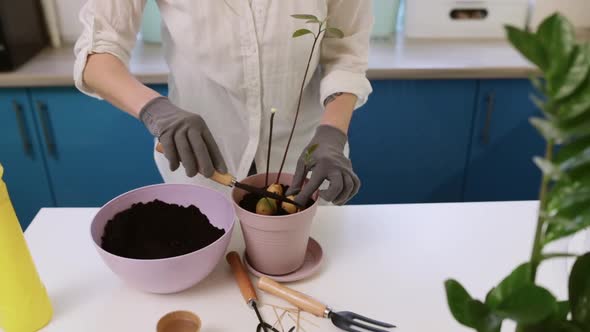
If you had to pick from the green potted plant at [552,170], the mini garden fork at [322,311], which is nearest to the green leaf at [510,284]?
the green potted plant at [552,170]

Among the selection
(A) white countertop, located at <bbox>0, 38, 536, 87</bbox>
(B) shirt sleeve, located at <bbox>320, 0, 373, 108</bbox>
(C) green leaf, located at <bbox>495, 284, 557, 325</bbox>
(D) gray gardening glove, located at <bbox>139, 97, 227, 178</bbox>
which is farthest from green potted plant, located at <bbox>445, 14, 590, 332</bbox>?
(A) white countertop, located at <bbox>0, 38, 536, 87</bbox>

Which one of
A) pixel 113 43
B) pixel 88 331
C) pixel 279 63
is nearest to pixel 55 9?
pixel 113 43

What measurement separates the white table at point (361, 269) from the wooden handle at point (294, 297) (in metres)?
0.01

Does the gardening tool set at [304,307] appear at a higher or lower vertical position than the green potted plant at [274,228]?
lower

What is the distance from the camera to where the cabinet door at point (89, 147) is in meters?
1.78

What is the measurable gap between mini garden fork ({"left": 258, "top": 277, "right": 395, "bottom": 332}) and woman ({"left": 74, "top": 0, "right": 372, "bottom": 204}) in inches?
7.2

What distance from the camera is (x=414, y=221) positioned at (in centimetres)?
96

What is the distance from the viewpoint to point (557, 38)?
1.19 ft

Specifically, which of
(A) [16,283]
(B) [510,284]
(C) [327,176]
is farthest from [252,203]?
(B) [510,284]

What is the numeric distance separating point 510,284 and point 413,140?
5.09 feet

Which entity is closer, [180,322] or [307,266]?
[180,322]

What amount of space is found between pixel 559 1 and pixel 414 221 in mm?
1557

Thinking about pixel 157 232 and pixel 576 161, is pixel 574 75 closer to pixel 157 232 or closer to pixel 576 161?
pixel 576 161

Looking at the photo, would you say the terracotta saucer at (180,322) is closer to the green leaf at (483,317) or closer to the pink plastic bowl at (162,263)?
the pink plastic bowl at (162,263)
